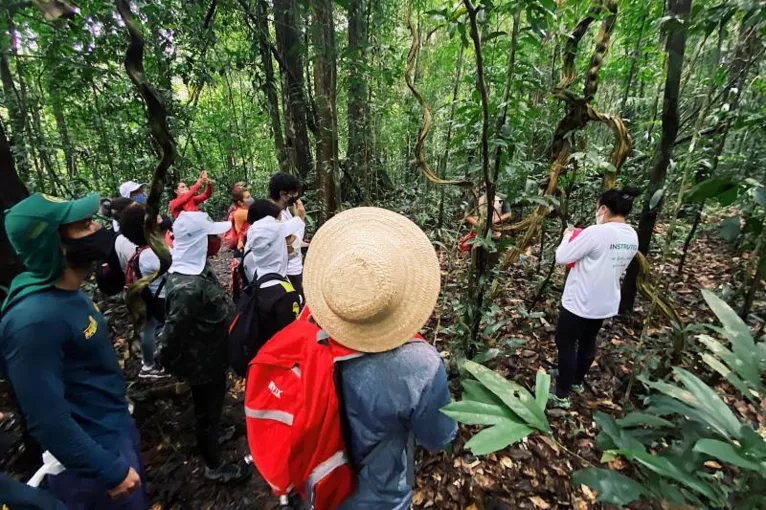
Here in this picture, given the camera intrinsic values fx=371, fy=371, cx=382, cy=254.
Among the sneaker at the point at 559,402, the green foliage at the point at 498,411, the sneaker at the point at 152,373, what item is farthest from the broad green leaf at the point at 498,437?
the sneaker at the point at 152,373

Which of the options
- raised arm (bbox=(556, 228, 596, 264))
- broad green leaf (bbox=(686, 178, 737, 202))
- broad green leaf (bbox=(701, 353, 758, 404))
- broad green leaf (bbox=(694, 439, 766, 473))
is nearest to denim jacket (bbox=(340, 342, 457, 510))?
broad green leaf (bbox=(694, 439, 766, 473))

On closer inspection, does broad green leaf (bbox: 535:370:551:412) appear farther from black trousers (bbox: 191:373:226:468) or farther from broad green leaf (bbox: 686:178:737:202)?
black trousers (bbox: 191:373:226:468)

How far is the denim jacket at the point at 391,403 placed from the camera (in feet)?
4.05

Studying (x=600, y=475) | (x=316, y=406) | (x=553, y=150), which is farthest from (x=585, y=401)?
(x=316, y=406)

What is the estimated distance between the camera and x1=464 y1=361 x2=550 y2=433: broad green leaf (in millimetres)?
920

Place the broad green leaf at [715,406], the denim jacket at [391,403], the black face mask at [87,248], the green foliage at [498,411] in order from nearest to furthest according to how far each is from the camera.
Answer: the green foliage at [498,411], the broad green leaf at [715,406], the denim jacket at [391,403], the black face mask at [87,248]

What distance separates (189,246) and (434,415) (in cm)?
186

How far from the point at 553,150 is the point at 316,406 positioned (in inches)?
119

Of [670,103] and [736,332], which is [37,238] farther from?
[670,103]

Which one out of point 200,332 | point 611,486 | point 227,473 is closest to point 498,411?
point 611,486

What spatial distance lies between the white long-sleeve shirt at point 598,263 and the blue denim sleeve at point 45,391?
2959 mm

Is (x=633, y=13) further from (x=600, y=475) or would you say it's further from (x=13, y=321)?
(x=13, y=321)

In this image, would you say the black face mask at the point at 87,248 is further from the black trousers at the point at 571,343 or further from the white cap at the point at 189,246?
the black trousers at the point at 571,343

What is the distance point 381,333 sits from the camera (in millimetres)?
1218
